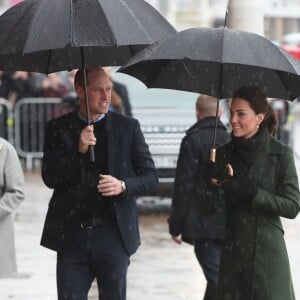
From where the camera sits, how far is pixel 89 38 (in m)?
6.37

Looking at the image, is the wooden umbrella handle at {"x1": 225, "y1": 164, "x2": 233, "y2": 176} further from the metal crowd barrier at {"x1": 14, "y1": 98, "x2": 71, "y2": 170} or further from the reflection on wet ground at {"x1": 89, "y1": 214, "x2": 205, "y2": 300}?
the metal crowd barrier at {"x1": 14, "y1": 98, "x2": 71, "y2": 170}

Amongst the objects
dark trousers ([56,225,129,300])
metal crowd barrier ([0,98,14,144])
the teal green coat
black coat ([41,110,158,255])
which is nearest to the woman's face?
the teal green coat

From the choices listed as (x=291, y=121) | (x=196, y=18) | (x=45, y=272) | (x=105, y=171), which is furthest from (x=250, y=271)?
(x=196, y=18)

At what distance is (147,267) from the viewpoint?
10.8 metres

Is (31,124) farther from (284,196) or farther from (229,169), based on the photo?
(284,196)

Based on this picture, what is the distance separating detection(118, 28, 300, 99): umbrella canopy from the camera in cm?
605

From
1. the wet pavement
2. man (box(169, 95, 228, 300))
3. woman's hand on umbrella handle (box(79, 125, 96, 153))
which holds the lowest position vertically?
the wet pavement

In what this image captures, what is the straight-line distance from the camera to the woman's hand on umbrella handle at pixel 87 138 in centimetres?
625

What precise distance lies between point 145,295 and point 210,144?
6.45 feet

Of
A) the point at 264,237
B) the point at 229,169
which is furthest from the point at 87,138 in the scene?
the point at 264,237

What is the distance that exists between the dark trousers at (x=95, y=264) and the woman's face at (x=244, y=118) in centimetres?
91

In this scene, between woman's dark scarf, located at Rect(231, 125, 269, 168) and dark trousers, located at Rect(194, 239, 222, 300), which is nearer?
woman's dark scarf, located at Rect(231, 125, 269, 168)

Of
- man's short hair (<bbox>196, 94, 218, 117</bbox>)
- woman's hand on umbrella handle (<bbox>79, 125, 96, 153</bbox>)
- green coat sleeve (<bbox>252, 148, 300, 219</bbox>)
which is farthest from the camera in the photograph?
man's short hair (<bbox>196, 94, 218, 117</bbox>)

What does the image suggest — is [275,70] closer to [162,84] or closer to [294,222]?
[162,84]
